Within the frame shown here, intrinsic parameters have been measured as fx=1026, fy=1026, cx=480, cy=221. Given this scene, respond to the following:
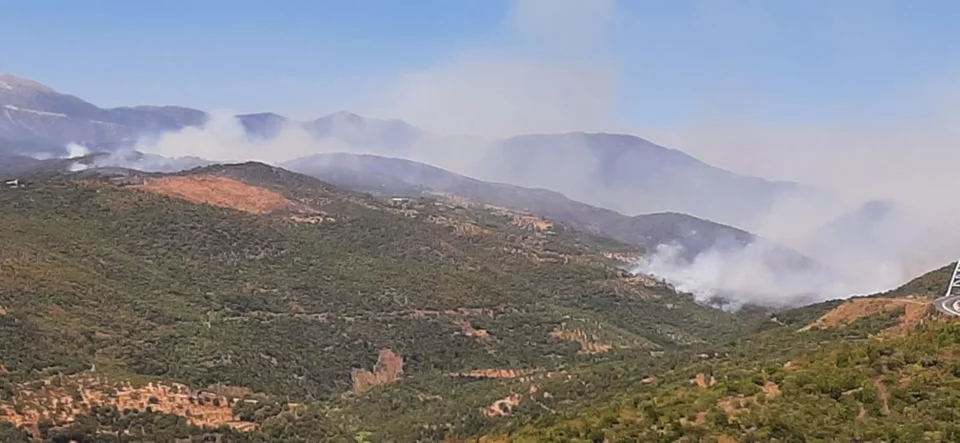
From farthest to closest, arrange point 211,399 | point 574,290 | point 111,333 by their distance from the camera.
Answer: point 574,290, point 111,333, point 211,399

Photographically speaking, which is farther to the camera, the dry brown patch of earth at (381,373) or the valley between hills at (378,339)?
the dry brown patch of earth at (381,373)

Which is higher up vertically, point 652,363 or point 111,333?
point 652,363

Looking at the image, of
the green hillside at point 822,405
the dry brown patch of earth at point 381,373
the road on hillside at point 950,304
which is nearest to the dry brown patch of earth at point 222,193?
the dry brown patch of earth at point 381,373

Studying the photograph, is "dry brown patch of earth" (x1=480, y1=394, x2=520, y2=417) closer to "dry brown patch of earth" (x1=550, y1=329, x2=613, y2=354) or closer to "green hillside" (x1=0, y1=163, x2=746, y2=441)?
"green hillside" (x1=0, y1=163, x2=746, y2=441)

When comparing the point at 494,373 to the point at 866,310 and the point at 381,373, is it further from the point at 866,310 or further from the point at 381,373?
the point at 866,310

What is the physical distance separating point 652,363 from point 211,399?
2730 centimetres

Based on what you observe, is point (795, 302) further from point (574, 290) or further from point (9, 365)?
point (9, 365)

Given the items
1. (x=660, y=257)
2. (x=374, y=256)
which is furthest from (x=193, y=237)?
(x=660, y=257)

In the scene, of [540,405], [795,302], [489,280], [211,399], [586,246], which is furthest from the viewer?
[586,246]

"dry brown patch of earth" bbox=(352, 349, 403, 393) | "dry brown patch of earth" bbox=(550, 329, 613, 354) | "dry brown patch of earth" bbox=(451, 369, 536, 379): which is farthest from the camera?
"dry brown patch of earth" bbox=(550, 329, 613, 354)

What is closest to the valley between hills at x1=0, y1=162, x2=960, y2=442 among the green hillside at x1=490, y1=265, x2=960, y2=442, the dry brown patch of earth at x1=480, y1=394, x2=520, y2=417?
the green hillside at x1=490, y1=265, x2=960, y2=442

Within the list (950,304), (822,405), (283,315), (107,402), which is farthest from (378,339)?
(822,405)

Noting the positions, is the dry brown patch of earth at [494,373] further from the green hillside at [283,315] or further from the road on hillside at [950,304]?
the road on hillside at [950,304]

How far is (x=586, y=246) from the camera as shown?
7347 inches
